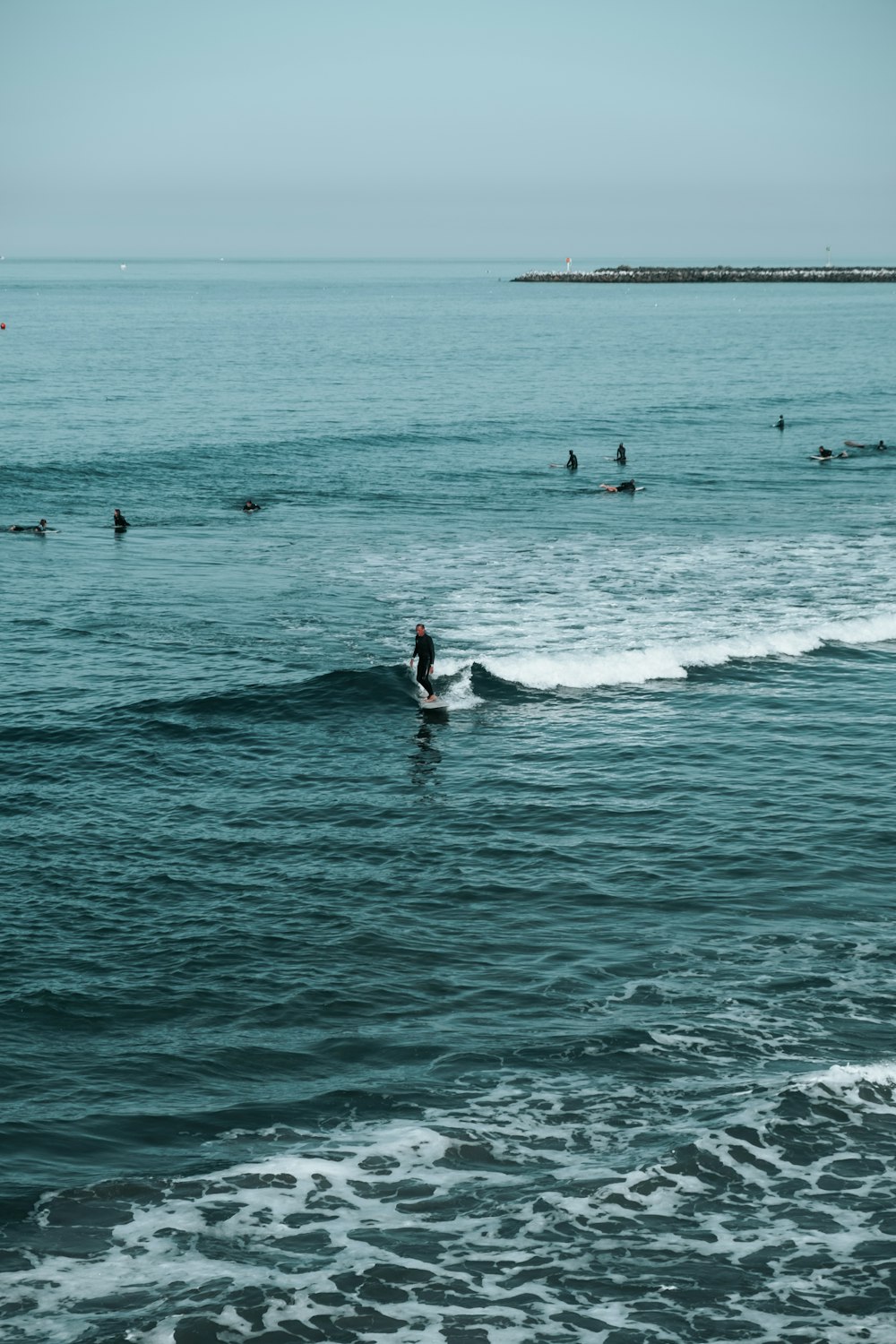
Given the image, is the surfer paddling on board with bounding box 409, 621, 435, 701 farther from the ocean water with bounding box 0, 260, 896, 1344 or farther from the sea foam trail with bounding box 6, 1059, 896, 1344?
the sea foam trail with bounding box 6, 1059, 896, 1344

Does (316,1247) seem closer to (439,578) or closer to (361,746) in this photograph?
(361,746)

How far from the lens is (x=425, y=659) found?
101ft

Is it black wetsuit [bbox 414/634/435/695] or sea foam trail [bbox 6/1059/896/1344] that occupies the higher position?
black wetsuit [bbox 414/634/435/695]

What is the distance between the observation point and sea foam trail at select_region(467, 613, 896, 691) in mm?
33938

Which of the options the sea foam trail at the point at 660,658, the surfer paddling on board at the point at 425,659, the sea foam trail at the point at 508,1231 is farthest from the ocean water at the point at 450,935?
the surfer paddling on board at the point at 425,659

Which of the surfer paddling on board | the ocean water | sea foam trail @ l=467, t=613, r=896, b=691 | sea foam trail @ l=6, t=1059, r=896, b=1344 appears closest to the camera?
sea foam trail @ l=6, t=1059, r=896, b=1344

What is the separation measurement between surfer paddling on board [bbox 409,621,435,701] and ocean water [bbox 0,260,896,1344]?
0.98 m

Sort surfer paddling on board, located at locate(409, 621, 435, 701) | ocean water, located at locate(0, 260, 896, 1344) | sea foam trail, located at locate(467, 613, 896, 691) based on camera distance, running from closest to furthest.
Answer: ocean water, located at locate(0, 260, 896, 1344) → surfer paddling on board, located at locate(409, 621, 435, 701) → sea foam trail, located at locate(467, 613, 896, 691)

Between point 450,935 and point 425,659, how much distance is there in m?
11.1

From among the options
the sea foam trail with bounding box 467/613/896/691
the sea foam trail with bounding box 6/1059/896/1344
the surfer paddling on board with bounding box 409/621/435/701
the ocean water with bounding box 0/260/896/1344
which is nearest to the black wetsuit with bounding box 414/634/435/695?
the surfer paddling on board with bounding box 409/621/435/701

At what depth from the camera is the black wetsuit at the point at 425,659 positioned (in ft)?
99.8

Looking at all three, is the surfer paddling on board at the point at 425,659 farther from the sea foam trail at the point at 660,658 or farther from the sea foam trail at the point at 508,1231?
the sea foam trail at the point at 508,1231

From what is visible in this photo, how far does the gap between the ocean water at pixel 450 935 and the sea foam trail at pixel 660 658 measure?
147 millimetres

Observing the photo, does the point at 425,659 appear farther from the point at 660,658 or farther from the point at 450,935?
the point at 450,935
